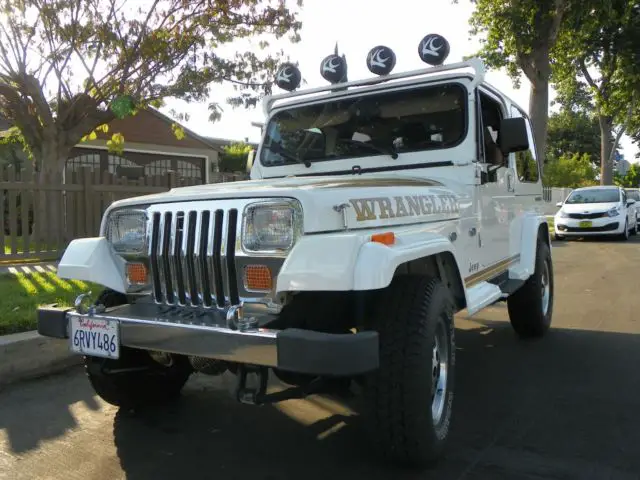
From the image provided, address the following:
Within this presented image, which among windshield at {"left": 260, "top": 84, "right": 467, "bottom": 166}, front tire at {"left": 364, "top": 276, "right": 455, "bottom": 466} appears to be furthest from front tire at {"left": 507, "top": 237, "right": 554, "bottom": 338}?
front tire at {"left": 364, "top": 276, "right": 455, "bottom": 466}

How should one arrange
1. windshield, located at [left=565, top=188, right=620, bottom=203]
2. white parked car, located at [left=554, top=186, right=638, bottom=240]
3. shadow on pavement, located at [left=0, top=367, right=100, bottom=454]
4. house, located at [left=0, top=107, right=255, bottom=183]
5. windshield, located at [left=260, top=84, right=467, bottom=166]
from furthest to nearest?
house, located at [left=0, top=107, right=255, bottom=183] < windshield, located at [left=565, top=188, right=620, bottom=203] < white parked car, located at [left=554, top=186, right=638, bottom=240] < windshield, located at [left=260, top=84, right=467, bottom=166] < shadow on pavement, located at [left=0, top=367, right=100, bottom=454]

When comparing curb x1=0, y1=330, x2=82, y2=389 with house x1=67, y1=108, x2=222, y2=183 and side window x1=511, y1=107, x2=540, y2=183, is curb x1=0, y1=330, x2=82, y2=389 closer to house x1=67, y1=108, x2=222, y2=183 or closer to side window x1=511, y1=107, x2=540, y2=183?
side window x1=511, y1=107, x2=540, y2=183

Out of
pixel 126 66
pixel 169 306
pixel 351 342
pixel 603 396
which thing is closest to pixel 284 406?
pixel 169 306

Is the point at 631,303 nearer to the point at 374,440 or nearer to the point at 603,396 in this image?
the point at 603,396

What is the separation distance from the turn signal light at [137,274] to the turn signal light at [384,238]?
1293 mm

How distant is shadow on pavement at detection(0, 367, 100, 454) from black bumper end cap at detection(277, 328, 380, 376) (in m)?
1.76

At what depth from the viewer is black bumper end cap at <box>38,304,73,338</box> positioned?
121 inches

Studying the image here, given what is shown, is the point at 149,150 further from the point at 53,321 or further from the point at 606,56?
the point at 53,321

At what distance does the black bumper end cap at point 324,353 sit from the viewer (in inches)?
91.8

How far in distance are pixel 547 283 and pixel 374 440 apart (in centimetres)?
364

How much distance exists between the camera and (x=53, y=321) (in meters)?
3.12

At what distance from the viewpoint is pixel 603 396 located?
394cm

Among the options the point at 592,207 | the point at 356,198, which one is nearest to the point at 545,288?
the point at 356,198

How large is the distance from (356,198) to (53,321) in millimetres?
1680
